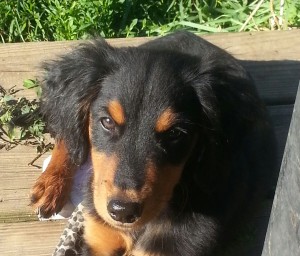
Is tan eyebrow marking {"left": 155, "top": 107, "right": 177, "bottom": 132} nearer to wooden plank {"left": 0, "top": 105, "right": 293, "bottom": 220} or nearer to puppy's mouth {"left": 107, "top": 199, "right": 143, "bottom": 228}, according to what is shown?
puppy's mouth {"left": 107, "top": 199, "right": 143, "bottom": 228}

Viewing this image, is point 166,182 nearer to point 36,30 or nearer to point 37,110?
point 37,110

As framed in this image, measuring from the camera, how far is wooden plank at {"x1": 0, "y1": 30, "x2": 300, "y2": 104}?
3.82m

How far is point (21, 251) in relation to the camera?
3119 mm

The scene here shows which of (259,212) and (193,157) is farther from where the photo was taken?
(259,212)

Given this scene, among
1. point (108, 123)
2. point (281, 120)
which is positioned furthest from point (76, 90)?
point (281, 120)

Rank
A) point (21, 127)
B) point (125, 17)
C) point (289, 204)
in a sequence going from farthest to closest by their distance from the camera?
point (125, 17) < point (21, 127) < point (289, 204)

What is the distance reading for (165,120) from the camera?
249cm

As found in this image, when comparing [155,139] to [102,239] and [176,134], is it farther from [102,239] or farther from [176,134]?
[102,239]

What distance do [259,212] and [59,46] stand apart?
5.11 feet

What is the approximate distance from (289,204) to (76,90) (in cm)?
131

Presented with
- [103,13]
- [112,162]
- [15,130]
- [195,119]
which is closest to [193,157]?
[195,119]

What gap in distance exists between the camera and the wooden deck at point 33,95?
319cm

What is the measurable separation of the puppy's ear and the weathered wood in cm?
116

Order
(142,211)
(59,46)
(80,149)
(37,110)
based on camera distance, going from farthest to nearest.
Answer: (59,46)
(37,110)
(80,149)
(142,211)
